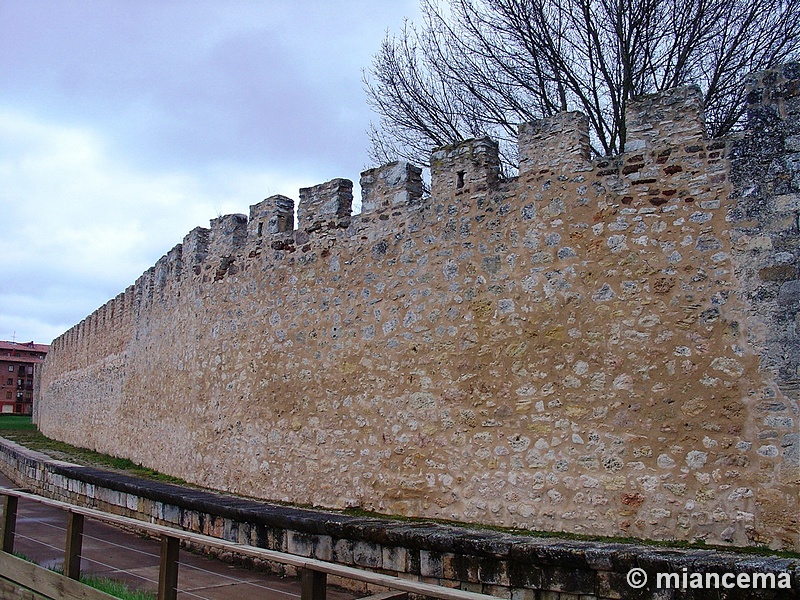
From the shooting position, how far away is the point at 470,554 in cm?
394

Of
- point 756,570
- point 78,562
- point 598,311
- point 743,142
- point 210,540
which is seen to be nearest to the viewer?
point 756,570

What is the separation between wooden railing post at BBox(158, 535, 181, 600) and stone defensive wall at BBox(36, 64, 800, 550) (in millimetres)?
2680

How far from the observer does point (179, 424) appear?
33.5 feet

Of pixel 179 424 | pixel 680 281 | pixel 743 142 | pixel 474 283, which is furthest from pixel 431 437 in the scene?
pixel 179 424

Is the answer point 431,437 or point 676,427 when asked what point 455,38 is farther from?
point 676,427

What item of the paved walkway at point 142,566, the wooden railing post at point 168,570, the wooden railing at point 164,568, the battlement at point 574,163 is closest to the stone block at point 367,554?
the paved walkway at point 142,566

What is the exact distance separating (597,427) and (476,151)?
2674 mm

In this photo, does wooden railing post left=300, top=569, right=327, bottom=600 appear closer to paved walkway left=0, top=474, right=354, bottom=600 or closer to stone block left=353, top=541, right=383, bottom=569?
paved walkway left=0, top=474, right=354, bottom=600

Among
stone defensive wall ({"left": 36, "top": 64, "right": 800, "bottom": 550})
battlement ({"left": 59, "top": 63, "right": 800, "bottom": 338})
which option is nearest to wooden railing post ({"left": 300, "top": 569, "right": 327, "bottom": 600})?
stone defensive wall ({"left": 36, "top": 64, "right": 800, "bottom": 550})

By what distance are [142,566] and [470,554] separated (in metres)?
2.72

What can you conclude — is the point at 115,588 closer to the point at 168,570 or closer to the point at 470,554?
the point at 168,570

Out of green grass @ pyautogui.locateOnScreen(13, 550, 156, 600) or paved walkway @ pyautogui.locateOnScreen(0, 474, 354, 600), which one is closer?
green grass @ pyautogui.locateOnScreen(13, 550, 156, 600)

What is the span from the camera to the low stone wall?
A: 3.21 m

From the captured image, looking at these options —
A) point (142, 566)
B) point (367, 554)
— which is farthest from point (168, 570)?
point (142, 566)
